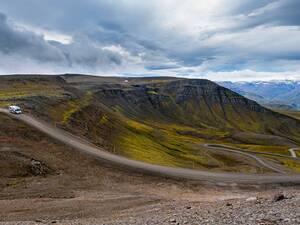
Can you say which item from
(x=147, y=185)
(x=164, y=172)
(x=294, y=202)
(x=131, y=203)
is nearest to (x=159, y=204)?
(x=131, y=203)

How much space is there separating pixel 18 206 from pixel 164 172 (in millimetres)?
22772

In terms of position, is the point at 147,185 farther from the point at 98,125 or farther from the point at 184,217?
the point at 98,125

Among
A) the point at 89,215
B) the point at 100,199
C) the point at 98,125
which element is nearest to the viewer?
the point at 89,215

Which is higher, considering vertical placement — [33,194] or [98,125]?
[98,125]

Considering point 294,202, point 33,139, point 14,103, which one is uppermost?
point 14,103

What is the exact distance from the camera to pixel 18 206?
116 feet

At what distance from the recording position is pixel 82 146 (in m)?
60.0

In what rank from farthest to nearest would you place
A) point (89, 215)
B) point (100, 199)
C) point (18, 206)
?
point (100, 199) → point (18, 206) → point (89, 215)

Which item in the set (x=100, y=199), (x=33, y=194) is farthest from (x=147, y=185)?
(x=33, y=194)

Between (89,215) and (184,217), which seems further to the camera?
(89,215)

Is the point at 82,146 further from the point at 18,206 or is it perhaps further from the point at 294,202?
the point at 294,202

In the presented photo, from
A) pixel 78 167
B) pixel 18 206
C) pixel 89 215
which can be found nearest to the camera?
pixel 89 215

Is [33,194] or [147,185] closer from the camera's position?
[33,194]

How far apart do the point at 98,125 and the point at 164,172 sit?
48991 mm
